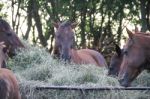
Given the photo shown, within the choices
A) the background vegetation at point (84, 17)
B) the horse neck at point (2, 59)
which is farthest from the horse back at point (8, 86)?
the background vegetation at point (84, 17)

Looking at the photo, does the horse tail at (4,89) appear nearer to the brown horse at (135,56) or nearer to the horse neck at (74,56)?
the brown horse at (135,56)

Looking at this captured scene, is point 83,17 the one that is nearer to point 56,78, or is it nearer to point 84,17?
point 84,17

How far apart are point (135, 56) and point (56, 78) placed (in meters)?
1.33

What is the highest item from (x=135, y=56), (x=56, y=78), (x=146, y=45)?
(x=146, y=45)

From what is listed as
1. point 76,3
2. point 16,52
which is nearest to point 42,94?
point 16,52

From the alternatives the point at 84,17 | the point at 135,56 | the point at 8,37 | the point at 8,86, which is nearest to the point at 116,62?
the point at 8,37

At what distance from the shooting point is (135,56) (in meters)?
8.12

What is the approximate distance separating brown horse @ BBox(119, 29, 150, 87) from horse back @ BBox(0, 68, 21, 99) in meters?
1.86

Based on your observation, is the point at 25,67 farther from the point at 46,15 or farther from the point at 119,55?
the point at 46,15

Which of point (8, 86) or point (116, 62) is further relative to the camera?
point (116, 62)

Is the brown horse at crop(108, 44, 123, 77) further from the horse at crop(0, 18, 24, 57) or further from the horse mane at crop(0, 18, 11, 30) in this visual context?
the horse mane at crop(0, 18, 11, 30)

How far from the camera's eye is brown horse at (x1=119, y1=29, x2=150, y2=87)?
317 inches

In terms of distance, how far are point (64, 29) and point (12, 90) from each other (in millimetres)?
4759

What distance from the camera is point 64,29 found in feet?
38.1
